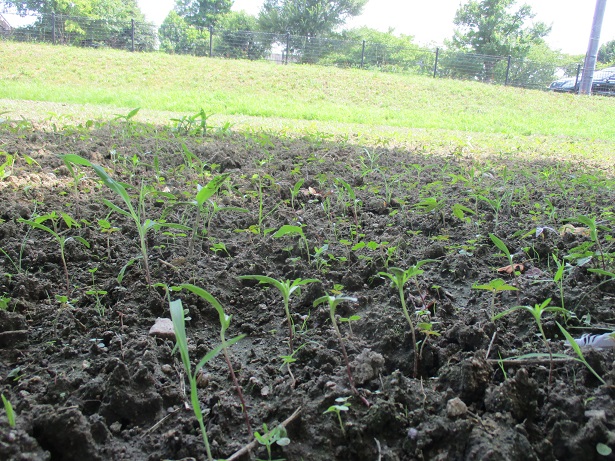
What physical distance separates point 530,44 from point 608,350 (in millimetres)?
42828

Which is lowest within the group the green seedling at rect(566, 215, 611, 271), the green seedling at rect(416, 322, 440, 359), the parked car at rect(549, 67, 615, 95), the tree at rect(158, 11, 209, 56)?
the green seedling at rect(416, 322, 440, 359)

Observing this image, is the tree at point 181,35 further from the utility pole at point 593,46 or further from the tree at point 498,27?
the utility pole at point 593,46

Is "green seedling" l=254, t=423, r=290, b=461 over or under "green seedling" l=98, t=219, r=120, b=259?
under

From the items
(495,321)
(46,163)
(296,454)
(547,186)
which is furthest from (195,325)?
(547,186)

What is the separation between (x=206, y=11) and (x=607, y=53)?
45.2 meters

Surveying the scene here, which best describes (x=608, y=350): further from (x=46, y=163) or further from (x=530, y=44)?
(x=530, y=44)

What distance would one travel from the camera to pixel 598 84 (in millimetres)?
19828

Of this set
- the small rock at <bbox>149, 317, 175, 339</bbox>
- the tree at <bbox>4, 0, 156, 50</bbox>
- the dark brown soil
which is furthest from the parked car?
the small rock at <bbox>149, 317, 175, 339</bbox>

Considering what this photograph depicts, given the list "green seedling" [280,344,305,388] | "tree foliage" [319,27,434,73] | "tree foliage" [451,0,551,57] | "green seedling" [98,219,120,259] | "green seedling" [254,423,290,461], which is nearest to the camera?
"green seedling" [254,423,290,461]

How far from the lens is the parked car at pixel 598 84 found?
19484 mm

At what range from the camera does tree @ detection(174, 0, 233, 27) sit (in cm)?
5498

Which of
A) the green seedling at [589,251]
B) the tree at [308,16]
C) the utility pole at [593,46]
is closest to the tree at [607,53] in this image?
the tree at [308,16]

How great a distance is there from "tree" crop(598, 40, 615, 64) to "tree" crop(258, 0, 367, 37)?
2545 cm

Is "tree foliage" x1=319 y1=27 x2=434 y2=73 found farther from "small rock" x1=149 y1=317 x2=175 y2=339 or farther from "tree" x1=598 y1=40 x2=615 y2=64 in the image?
"small rock" x1=149 y1=317 x2=175 y2=339
